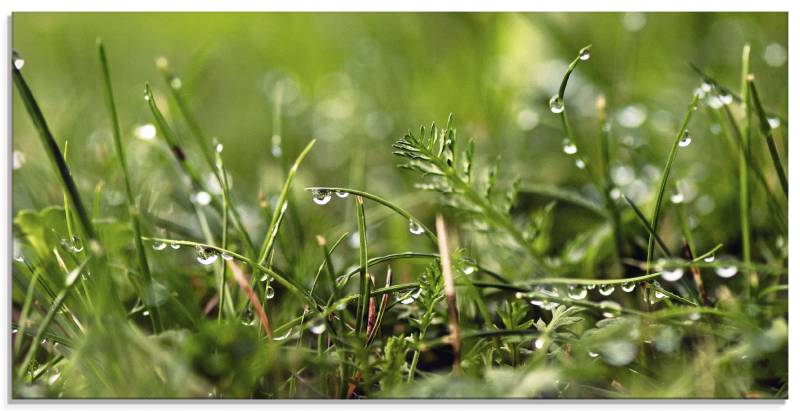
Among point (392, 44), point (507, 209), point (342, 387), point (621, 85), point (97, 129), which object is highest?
point (392, 44)

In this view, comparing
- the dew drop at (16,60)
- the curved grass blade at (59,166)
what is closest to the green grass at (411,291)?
the curved grass blade at (59,166)

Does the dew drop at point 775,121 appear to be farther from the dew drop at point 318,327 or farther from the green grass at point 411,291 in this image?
the dew drop at point 318,327

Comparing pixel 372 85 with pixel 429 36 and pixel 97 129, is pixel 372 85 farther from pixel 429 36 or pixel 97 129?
pixel 97 129

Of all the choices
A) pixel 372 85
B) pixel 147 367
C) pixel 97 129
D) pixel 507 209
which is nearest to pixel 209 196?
pixel 147 367

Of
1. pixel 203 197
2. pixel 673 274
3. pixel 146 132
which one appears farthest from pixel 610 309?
pixel 146 132

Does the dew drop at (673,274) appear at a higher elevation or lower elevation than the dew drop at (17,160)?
lower

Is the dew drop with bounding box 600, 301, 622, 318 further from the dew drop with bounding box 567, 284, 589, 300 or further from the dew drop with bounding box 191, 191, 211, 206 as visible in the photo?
the dew drop with bounding box 191, 191, 211, 206

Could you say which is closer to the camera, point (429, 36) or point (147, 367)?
point (147, 367)
